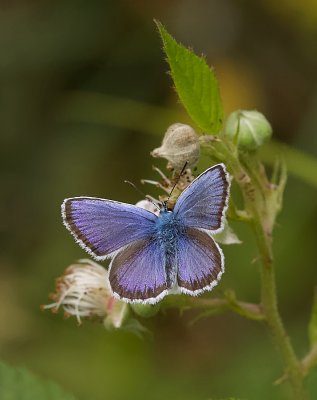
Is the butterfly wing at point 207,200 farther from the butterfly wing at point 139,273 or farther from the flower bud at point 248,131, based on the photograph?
the flower bud at point 248,131

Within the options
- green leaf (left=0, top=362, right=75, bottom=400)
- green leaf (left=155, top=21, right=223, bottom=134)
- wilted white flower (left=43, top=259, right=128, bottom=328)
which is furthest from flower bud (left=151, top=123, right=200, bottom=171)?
green leaf (left=0, top=362, right=75, bottom=400)

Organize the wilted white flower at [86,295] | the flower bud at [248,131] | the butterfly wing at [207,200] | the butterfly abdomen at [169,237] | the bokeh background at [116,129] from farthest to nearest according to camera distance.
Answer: the bokeh background at [116,129]
the wilted white flower at [86,295]
the flower bud at [248,131]
the butterfly abdomen at [169,237]
the butterfly wing at [207,200]

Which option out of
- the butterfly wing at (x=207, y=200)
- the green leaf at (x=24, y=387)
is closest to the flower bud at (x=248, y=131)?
the butterfly wing at (x=207, y=200)

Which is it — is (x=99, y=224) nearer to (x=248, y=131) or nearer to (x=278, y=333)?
(x=248, y=131)

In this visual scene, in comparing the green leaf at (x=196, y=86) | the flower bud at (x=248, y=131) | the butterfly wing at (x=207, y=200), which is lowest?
the butterfly wing at (x=207, y=200)

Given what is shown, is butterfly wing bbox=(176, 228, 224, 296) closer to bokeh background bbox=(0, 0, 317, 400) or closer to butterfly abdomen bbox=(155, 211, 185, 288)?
butterfly abdomen bbox=(155, 211, 185, 288)
